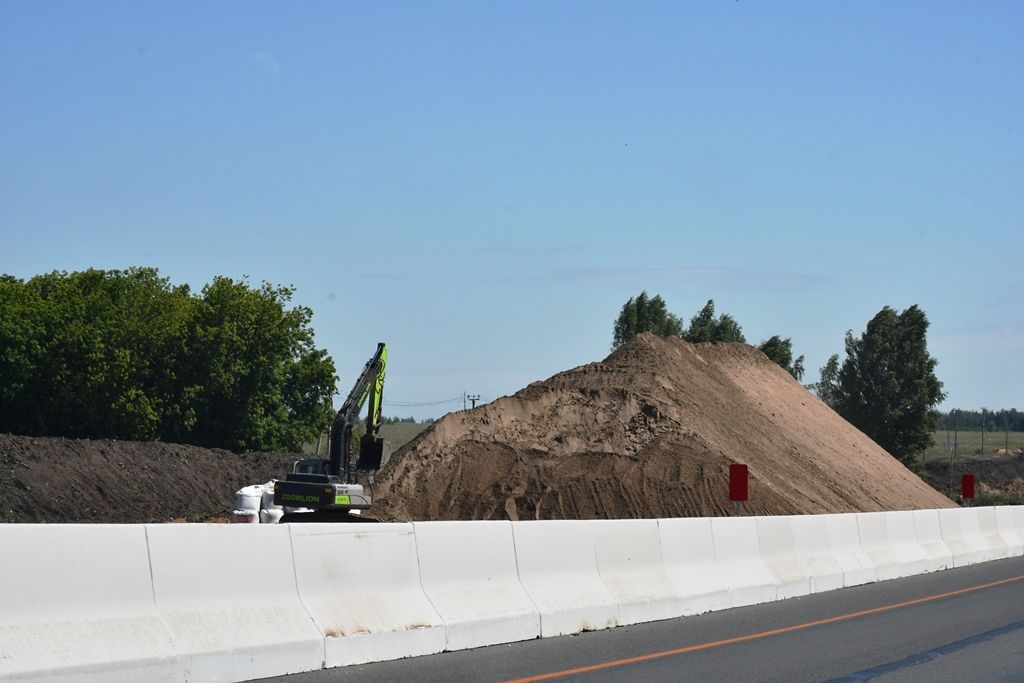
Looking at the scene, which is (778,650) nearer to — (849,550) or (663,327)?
(849,550)

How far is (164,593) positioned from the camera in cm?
905

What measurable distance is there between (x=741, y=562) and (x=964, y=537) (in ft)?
34.8

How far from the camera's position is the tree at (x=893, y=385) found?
236 ft

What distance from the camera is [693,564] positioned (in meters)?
15.3

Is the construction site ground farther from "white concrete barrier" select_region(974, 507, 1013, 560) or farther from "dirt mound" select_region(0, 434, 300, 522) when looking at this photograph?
"white concrete barrier" select_region(974, 507, 1013, 560)

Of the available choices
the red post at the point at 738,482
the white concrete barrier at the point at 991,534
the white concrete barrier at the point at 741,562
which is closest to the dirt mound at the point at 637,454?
the white concrete barrier at the point at 991,534

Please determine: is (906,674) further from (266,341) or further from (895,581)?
(266,341)

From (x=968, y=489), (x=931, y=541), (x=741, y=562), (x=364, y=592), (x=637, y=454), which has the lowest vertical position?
(x=931, y=541)

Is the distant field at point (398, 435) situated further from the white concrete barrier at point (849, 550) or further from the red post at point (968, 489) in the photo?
the white concrete barrier at point (849, 550)

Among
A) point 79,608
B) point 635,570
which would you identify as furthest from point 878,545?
point 79,608

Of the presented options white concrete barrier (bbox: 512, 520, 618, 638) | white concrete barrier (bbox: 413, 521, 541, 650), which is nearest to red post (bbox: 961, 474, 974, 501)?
white concrete barrier (bbox: 512, 520, 618, 638)

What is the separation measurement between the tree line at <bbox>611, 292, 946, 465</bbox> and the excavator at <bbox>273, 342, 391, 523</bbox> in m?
44.1

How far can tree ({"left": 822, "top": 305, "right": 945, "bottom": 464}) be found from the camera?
7206 centimetres

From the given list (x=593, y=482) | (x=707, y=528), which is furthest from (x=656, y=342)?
(x=707, y=528)
